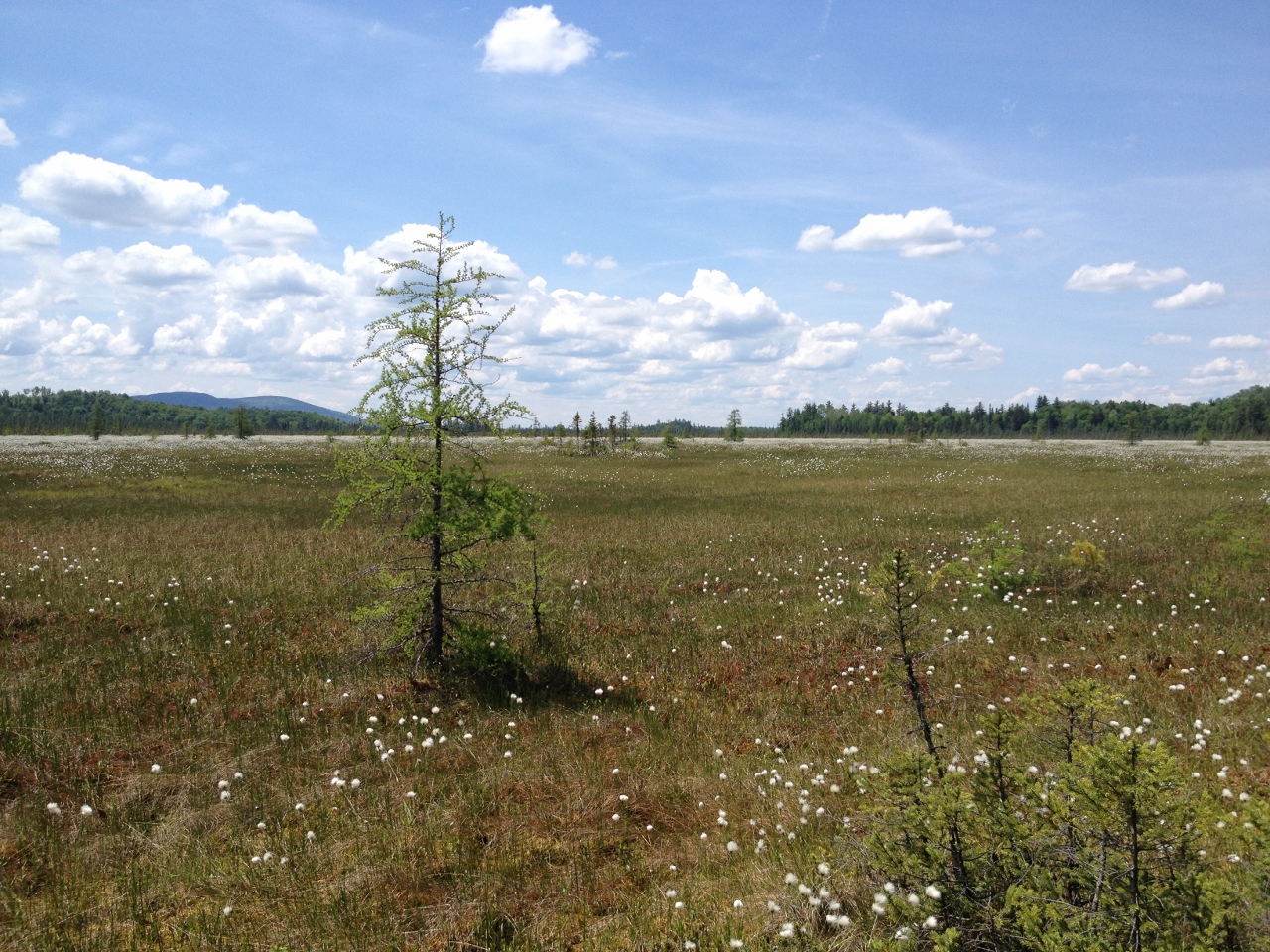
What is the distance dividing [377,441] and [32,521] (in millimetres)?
18198

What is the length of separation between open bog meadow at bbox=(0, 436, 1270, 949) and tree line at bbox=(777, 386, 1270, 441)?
443ft

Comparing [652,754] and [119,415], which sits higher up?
[119,415]

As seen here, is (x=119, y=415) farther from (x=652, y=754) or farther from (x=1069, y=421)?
(x=1069, y=421)

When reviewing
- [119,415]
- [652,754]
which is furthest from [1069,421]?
[119,415]

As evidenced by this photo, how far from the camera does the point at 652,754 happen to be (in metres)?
6.77

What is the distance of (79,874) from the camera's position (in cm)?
469

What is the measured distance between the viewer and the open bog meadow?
3314 millimetres

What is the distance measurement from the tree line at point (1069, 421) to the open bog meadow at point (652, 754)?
134940 mm

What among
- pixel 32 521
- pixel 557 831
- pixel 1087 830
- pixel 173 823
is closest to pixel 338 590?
pixel 173 823

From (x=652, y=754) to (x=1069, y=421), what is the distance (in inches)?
7768

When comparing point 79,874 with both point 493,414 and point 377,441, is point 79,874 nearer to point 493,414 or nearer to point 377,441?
point 377,441

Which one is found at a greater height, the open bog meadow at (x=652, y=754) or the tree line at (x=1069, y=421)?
the tree line at (x=1069, y=421)

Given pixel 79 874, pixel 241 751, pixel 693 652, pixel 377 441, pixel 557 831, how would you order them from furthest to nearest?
pixel 693 652
pixel 377 441
pixel 241 751
pixel 557 831
pixel 79 874

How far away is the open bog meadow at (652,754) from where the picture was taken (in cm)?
331
